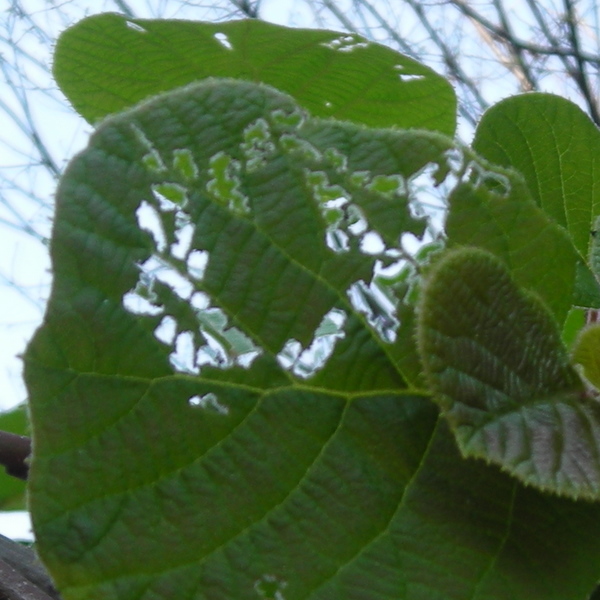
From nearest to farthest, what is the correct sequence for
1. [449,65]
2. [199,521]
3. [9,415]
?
[199,521]
[9,415]
[449,65]

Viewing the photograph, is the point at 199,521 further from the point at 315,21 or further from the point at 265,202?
the point at 315,21

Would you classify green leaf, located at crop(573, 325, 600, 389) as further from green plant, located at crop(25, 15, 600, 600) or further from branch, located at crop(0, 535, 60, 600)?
branch, located at crop(0, 535, 60, 600)

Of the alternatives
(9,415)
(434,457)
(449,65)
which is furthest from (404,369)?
(449,65)

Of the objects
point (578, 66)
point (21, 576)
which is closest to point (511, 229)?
point (21, 576)

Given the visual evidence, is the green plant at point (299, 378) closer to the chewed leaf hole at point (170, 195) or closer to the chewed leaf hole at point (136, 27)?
the chewed leaf hole at point (170, 195)

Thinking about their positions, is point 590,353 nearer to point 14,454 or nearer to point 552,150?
point 552,150

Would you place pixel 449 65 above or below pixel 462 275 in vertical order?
above

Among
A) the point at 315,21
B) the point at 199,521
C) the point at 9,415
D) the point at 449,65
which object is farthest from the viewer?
the point at 449,65

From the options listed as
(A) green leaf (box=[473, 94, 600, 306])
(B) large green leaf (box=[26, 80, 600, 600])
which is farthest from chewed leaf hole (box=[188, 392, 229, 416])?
(A) green leaf (box=[473, 94, 600, 306])
